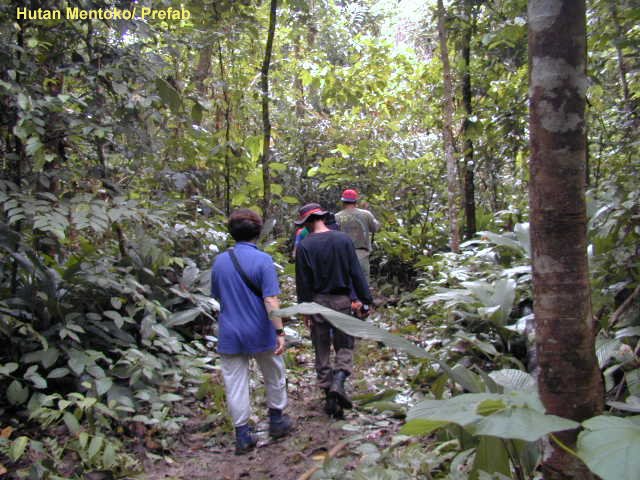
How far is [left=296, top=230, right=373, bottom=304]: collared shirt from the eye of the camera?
16.2ft

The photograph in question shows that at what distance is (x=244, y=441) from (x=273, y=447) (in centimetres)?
25

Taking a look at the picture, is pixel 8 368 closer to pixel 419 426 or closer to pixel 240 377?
pixel 240 377

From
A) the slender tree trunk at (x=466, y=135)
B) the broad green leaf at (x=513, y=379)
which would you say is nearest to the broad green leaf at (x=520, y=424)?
the broad green leaf at (x=513, y=379)

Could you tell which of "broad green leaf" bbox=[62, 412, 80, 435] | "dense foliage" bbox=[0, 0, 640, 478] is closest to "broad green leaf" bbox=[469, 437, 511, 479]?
"dense foliage" bbox=[0, 0, 640, 478]

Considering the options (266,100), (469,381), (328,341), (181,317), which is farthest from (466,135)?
(469,381)

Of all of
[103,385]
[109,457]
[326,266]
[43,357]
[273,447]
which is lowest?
[273,447]

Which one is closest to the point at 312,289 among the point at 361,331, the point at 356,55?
the point at 361,331

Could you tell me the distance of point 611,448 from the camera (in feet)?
3.99

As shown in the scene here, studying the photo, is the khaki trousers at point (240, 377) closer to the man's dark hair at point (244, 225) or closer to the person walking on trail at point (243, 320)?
the person walking on trail at point (243, 320)

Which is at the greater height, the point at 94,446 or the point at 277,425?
the point at 94,446

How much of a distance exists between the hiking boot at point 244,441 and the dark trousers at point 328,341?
1025 mm

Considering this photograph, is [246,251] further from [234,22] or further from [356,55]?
[356,55]

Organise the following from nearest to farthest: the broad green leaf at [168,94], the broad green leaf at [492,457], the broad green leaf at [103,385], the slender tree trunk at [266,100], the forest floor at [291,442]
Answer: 1. the broad green leaf at [492,457]
2. the forest floor at [291,442]
3. the broad green leaf at [103,385]
4. the broad green leaf at [168,94]
5. the slender tree trunk at [266,100]

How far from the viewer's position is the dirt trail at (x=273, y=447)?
3740 mm
